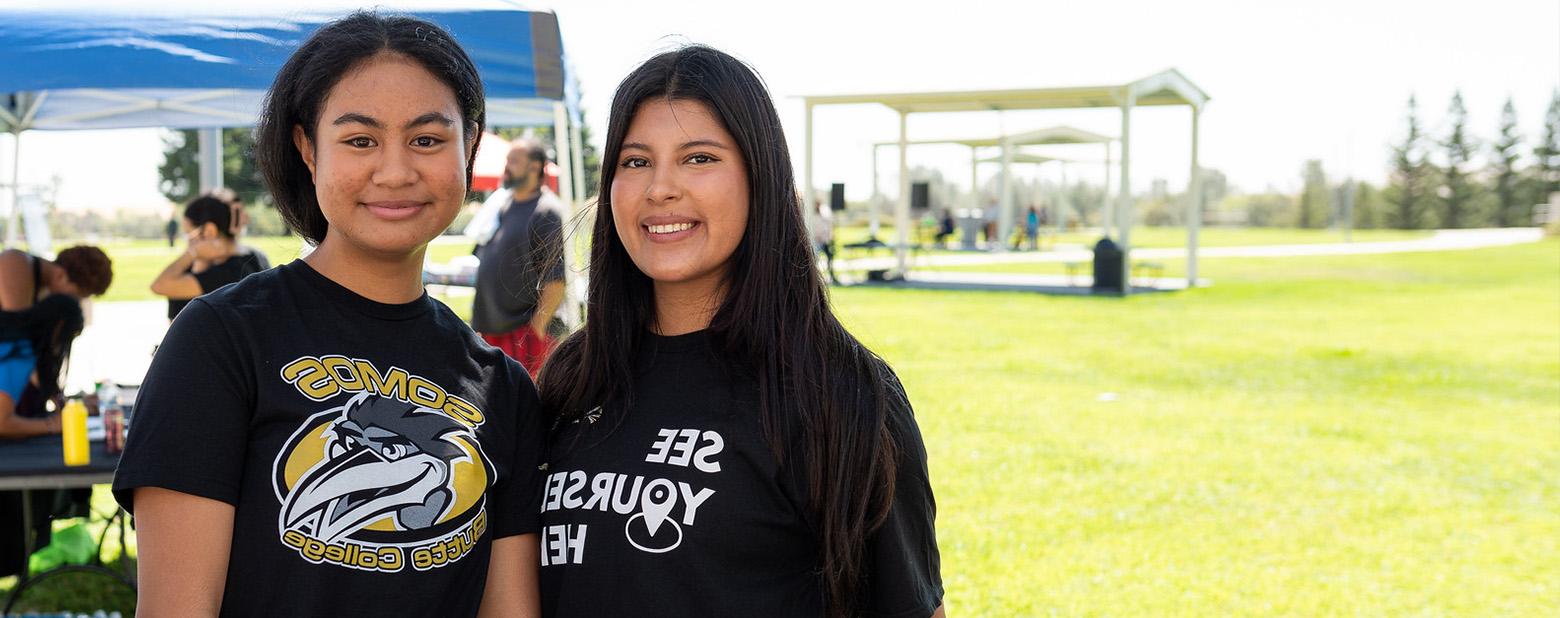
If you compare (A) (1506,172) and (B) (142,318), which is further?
(A) (1506,172)

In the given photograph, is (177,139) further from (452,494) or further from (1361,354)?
(452,494)

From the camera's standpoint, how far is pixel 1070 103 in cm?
2142

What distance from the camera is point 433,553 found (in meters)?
1.59

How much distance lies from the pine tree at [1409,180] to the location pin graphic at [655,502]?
8024cm

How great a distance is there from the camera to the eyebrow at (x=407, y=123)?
1.63m

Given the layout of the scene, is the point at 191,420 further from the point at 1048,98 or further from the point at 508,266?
the point at 1048,98

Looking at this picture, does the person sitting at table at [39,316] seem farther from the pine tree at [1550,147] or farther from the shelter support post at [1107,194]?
the pine tree at [1550,147]

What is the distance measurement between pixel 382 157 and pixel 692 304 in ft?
1.67

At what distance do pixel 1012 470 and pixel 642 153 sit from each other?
5542 millimetres

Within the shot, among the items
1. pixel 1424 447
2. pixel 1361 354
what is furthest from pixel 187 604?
pixel 1361 354

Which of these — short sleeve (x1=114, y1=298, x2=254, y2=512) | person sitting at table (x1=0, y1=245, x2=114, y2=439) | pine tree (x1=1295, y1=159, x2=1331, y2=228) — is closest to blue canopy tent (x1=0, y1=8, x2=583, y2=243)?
person sitting at table (x1=0, y1=245, x2=114, y2=439)

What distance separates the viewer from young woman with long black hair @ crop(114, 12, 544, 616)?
55.8 inches

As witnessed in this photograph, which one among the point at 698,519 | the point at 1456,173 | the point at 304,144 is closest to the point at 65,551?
the point at 304,144

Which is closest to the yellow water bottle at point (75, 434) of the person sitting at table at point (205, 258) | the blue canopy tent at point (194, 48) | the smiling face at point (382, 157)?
the blue canopy tent at point (194, 48)
